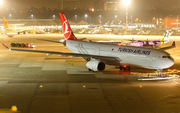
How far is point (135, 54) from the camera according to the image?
25.8 m

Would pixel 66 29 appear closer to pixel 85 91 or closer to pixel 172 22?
pixel 85 91

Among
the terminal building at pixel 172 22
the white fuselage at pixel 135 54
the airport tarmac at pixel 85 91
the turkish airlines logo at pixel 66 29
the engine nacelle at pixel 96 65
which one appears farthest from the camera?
→ the terminal building at pixel 172 22

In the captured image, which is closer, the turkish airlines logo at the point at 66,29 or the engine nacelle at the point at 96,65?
the engine nacelle at the point at 96,65

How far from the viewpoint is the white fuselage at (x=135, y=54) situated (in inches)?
947

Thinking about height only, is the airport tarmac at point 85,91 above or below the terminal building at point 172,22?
below

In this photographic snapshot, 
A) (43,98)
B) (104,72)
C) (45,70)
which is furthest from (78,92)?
(45,70)

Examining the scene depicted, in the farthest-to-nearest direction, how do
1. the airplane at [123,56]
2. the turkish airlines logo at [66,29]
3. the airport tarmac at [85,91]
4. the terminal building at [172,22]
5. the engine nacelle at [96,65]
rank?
the terminal building at [172,22], the turkish airlines logo at [66,29], the engine nacelle at [96,65], the airplane at [123,56], the airport tarmac at [85,91]

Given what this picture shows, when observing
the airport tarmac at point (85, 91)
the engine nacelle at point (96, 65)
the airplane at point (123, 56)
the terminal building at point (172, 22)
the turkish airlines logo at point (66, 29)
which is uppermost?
the terminal building at point (172, 22)

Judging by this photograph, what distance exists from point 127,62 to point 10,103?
592 inches

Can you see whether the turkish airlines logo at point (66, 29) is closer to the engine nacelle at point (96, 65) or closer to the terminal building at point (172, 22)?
the engine nacelle at point (96, 65)

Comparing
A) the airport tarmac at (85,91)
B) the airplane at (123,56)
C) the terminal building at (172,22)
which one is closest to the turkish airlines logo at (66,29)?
the airplane at (123,56)

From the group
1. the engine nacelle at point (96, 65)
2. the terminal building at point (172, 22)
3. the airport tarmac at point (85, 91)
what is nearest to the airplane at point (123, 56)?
the engine nacelle at point (96, 65)

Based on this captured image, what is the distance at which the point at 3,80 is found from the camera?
75.9 feet

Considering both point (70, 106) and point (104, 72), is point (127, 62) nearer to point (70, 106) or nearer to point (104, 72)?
point (104, 72)
